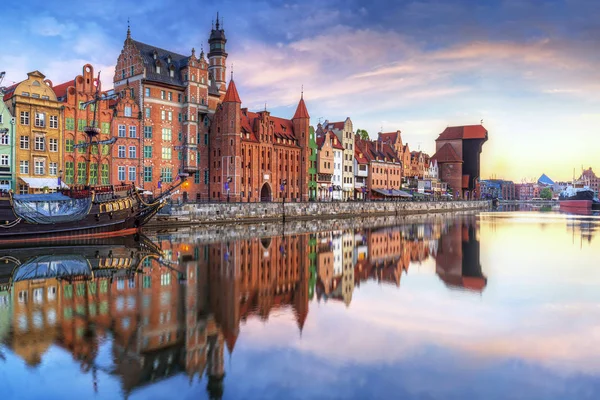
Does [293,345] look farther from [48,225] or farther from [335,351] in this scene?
[48,225]

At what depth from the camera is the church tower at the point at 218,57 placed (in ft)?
247

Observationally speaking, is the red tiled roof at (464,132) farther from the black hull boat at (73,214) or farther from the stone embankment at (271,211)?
the black hull boat at (73,214)

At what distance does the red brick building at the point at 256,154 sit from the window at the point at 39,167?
22390 mm

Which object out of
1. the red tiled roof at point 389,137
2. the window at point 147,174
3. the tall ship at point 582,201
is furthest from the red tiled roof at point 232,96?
the tall ship at point 582,201

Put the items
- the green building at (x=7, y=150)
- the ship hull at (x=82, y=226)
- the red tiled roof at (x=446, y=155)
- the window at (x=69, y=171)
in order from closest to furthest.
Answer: the ship hull at (x=82, y=226) → the green building at (x=7, y=150) → the window at (x=69, y=171) → the red tiled roof at (x=446, y=155)

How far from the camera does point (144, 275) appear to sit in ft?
80.7

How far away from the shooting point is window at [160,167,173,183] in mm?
64188

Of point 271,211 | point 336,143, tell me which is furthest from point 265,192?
point 336,143

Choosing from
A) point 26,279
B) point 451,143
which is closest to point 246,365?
point 26,279

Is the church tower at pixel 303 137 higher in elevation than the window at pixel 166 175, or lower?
higher

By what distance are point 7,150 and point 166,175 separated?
19.4m

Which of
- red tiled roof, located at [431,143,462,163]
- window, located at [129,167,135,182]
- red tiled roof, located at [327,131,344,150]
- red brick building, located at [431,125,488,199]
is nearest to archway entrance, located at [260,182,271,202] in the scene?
red tiled roof, located at [327,131,344,150]

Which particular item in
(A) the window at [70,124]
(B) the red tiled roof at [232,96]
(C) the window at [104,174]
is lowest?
(C) the window at [104,174]

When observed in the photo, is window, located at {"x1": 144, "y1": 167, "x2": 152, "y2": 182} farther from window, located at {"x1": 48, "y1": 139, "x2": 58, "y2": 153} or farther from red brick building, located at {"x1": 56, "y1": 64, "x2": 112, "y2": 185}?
window, located at {"x1": 48, "y1": 139, "x2": 58, "y2": 153}
